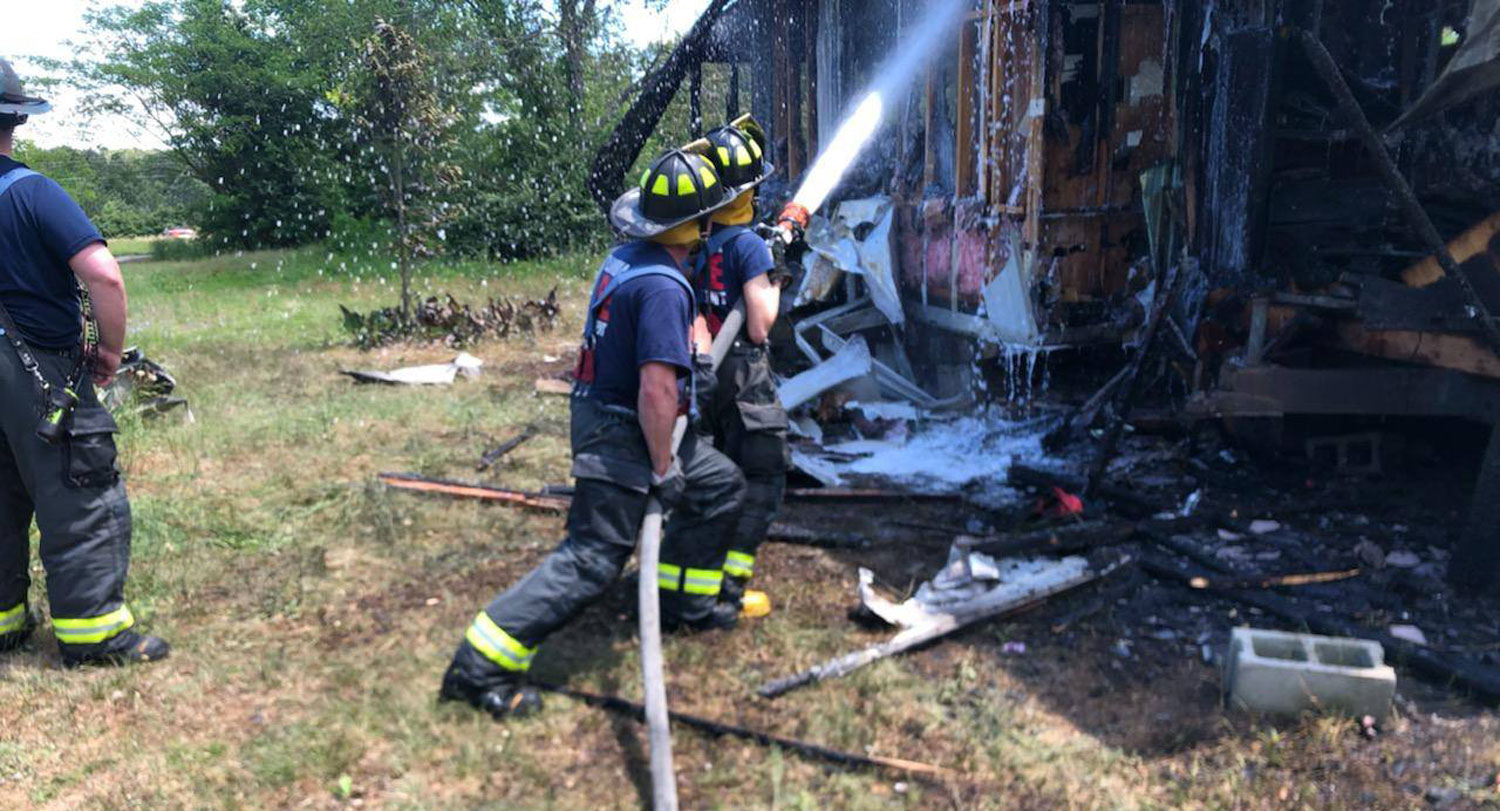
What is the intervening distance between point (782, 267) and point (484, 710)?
2.12m

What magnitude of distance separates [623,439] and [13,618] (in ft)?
8.50

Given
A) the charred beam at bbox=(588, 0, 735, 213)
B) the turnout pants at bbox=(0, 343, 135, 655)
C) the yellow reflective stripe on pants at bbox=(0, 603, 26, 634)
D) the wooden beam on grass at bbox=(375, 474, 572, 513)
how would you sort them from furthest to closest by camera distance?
the charred beam at bbox=(588, 0, 735, 213) < the wooden beam on grass at bbox=(375, 474, 572, 513) < the yellow reflective stripe on pants at bbox=(0, 603, 26, 634) < the turnout pants at bbox=(0, 343, 135, 655)

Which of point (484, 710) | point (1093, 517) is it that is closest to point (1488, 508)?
point (1093, 517)

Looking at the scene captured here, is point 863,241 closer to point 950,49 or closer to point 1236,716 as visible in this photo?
point 950,49

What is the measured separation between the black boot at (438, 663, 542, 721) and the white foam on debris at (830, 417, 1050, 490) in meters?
3.16

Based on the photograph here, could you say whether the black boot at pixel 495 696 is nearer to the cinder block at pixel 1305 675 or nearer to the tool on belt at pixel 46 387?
the tool on belt at pixel 46 387

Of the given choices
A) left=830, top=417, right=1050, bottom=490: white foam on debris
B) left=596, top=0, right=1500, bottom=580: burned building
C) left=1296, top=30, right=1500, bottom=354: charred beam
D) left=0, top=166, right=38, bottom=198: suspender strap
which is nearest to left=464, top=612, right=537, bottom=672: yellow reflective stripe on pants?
left=0, top=166, right=38, bottom=198: suspender strap

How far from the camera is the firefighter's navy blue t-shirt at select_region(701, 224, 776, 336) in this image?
3.76 metres

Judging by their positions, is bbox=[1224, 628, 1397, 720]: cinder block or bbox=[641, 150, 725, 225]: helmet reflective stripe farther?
bbox=[641, 150, 725, 225]: helmet reflective stripe

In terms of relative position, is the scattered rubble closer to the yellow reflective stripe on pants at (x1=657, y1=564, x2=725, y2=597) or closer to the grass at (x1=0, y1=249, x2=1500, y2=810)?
the grass at (x1=0, y1=249, x2=1500, y2=810)

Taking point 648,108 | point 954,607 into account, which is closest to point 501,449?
point 954,607

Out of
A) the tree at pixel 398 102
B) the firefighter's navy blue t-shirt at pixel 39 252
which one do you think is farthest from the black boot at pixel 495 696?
the tree at pixel 398 102

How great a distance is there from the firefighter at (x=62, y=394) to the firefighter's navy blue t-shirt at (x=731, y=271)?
7.20 feet

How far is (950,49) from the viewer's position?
24.7ft
